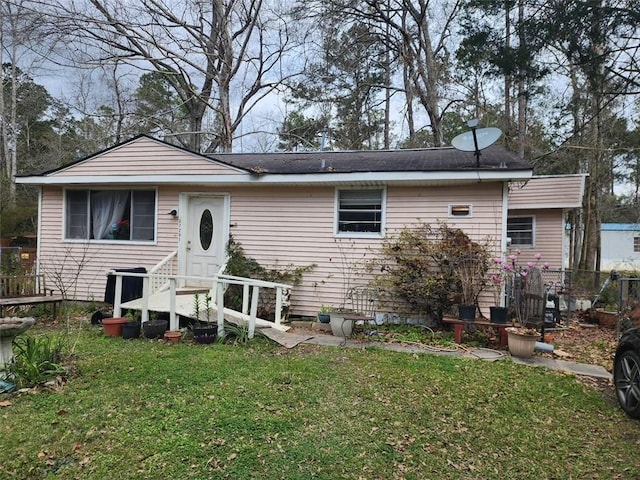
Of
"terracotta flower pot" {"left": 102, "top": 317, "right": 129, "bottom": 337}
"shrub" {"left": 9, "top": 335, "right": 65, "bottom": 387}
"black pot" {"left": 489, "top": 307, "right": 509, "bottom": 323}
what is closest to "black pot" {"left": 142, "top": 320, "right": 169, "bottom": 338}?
"terracotta flower pot" {"left": 102, "top": 317, "right": 129, "bottom": 337}

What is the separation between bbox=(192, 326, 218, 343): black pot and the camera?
19.2 ft

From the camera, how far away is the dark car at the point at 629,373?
367 cm

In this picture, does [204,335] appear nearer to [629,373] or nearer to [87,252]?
[87,252]

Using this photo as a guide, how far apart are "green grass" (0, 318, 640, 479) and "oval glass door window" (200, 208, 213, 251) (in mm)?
3649

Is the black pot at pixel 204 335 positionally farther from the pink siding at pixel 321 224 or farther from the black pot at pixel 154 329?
the pink siding at pixel 321 224

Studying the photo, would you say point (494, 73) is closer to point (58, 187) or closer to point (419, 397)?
point (419, 397)

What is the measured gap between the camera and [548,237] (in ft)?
39.5

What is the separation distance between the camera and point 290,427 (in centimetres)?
332

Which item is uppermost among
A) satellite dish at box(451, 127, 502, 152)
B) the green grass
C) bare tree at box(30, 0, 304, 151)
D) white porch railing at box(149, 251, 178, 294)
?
bare tree at box(30, 0, 304, 151)

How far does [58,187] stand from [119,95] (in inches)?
497

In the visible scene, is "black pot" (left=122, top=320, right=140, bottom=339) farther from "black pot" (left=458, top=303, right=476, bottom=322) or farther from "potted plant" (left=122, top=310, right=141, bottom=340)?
"black pot" (left=458, top=303, right=476, bottom=322)

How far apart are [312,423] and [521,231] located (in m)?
11.3

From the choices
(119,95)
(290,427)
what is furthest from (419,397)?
(119,95)

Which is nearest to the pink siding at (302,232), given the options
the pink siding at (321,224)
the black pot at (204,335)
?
the pink siding at (321,224)
